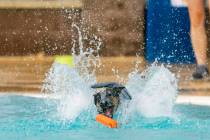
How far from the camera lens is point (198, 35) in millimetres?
9320

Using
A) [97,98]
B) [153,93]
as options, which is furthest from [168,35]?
[97,98]

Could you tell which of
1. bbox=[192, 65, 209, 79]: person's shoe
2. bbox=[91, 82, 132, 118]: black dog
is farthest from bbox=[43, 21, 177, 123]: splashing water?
bbox=[192, 65, 209, 79]: person's shoe

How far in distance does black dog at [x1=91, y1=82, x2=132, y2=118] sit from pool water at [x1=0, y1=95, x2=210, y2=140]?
0.17 metres

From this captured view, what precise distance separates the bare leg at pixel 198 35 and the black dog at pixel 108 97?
3.39 metres

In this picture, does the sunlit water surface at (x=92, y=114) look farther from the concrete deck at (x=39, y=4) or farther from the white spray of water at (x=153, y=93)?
the concrete deck at (x=39, y=4)

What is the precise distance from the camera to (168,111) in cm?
669

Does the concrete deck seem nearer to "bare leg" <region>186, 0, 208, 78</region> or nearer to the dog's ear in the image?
"bare leg" <region>186, 0, 208, 78</region>

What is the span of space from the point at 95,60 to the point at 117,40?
18.1 inches

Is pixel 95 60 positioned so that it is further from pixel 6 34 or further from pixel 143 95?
pixel 143 95

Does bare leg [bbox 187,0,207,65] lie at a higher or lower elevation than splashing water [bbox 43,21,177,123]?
higher

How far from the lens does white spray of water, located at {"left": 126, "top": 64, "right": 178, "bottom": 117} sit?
6.63 meters

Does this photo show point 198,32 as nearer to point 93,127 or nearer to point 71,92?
point 71,92

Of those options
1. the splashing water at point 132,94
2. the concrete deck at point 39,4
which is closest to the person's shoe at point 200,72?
the splashing water at point 132,94

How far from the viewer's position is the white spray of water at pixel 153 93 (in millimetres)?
6629
